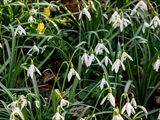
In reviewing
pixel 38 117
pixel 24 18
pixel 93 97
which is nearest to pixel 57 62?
pixel 24 18

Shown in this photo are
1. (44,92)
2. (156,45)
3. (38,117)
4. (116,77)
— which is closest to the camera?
(38,117)

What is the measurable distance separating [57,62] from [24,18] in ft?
1.80

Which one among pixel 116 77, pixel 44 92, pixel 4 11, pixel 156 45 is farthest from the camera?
pixel 4 11

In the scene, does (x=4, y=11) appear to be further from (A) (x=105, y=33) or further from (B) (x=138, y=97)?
(B) (x=138, y=97)

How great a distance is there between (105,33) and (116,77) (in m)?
0.83

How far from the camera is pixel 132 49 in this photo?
3.62 m

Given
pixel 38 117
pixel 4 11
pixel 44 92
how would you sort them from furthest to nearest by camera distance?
pixel 4 11
pixel 44 92
pixel 38 117

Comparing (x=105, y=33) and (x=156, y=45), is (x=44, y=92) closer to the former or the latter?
(x=105, y=33)

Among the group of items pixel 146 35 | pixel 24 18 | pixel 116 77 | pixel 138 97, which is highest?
pixel 24 18

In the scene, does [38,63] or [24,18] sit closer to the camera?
[38,63]

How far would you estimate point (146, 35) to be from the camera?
3.68m

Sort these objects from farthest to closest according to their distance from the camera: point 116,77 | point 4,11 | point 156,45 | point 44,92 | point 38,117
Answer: point 4,11
point 156,45
point 44,92
point 116,77
point 38,117

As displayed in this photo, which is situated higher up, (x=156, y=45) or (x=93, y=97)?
(x=156, y=45)

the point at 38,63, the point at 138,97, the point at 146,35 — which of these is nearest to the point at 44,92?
the point at 38,63
